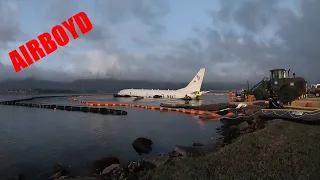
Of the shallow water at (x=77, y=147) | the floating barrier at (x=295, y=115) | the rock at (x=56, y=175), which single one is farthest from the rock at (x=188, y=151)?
the floating barrier at (x=295, y=115)

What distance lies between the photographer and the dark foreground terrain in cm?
929

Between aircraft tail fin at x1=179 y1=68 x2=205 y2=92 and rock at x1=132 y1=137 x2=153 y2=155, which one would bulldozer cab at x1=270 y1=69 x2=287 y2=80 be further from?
aircraft tail fin at x1=179 y1=68 x2=205 y2=92

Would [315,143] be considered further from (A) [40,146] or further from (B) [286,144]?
(A) [40,146]

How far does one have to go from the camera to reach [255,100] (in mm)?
40844

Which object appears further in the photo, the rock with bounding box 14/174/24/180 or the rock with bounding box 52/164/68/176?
the rock with bounding box 52/164/68/176

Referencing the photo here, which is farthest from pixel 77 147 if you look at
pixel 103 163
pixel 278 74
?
pixel 278 74

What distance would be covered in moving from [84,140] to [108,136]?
268 centimetres

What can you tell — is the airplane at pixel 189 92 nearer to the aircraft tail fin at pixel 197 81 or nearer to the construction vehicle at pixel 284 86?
the aircraft tail fin at pixel 197 81

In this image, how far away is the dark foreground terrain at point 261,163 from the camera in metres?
9.29

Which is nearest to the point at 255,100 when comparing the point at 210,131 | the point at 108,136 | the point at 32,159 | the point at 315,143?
the point at 210,131

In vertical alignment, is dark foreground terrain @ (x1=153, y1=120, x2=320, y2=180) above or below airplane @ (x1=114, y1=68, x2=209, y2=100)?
below

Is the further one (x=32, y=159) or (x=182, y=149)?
(x=32, y=159)

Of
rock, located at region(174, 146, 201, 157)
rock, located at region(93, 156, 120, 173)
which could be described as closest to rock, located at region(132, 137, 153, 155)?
rock, located at region(93, 156, 120, 173)

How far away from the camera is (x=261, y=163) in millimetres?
10312
